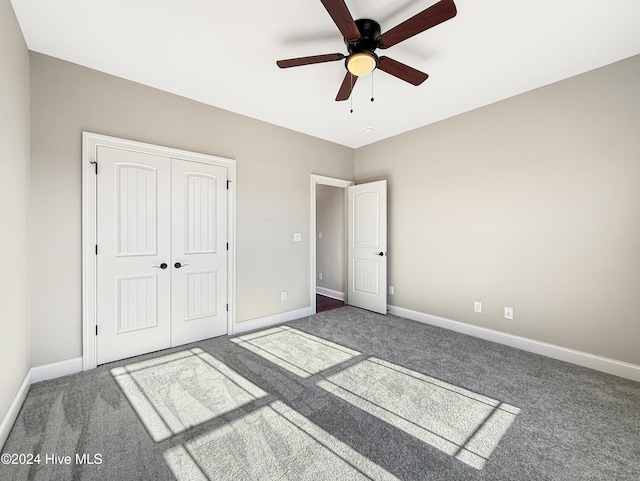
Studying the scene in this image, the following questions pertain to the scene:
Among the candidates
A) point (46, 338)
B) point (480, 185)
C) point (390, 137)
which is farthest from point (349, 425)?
point (390, 137)

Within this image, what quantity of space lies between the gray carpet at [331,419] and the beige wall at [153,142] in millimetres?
780

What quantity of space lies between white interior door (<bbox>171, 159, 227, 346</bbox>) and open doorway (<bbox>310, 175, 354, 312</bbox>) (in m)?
2.07

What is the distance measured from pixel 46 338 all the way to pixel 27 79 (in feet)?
7.20

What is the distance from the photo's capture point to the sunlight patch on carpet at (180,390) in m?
1.92

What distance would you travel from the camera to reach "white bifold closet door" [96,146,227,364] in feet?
8.91

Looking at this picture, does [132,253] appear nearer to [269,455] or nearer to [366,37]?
[269,455]

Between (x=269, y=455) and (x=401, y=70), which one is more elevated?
(x=401, y=70)

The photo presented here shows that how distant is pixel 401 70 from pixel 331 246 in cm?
388

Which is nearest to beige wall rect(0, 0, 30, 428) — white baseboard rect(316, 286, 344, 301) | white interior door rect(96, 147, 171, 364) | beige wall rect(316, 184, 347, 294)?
white interior door rect(96, 147, 171, 364)

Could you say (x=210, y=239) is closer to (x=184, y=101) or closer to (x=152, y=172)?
(x=152, y=172)

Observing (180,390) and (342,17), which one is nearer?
(342,17)

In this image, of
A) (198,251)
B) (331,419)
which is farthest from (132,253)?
(331,419)

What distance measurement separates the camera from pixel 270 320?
3.91 metres

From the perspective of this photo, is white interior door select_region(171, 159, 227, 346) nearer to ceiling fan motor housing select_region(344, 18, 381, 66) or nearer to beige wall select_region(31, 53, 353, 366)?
beige wall select_region(31, 53, 353, 366)
